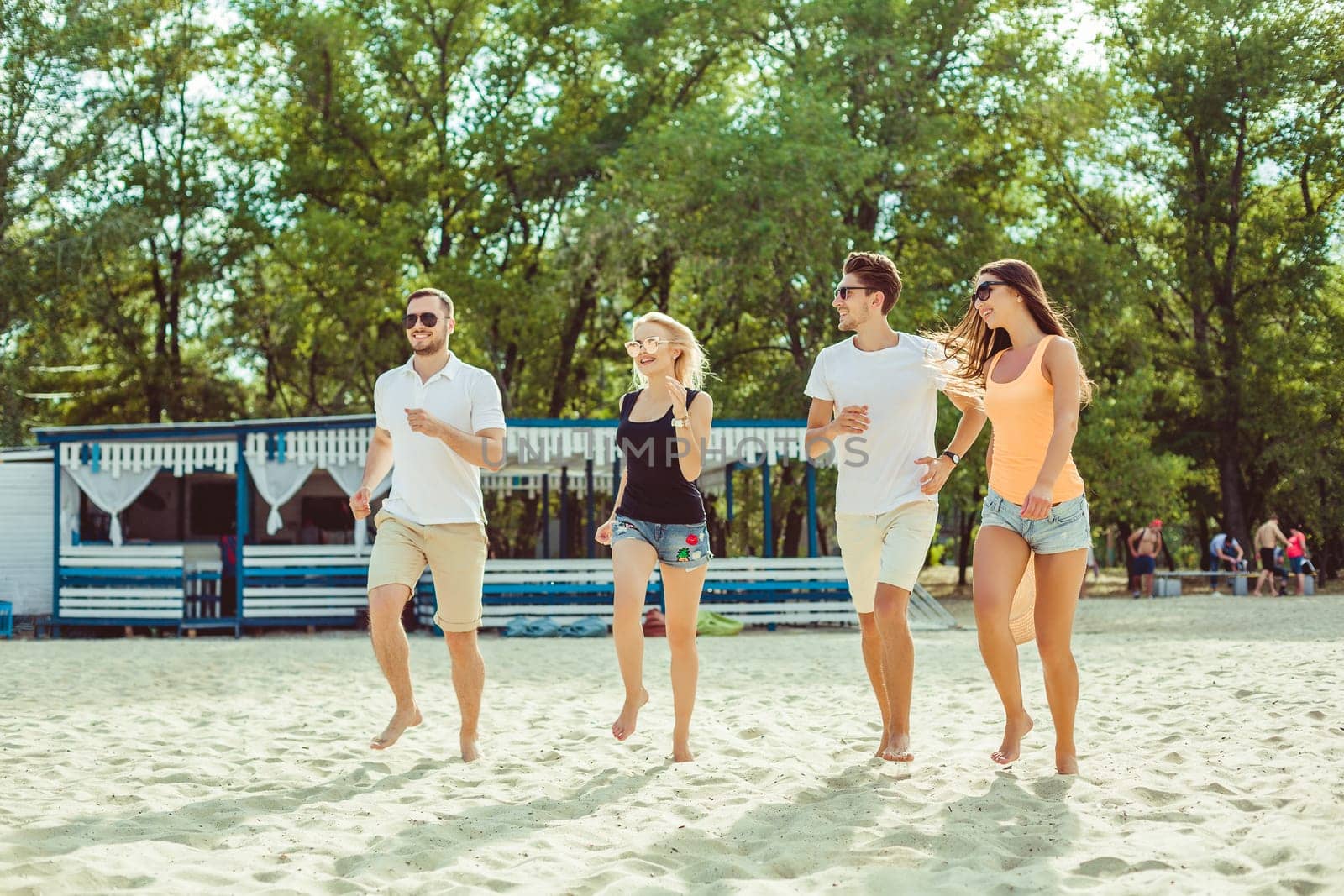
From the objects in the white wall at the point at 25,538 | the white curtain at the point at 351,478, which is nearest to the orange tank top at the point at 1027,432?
the white curtain at the point at 351,478

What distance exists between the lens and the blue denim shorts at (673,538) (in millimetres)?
5102

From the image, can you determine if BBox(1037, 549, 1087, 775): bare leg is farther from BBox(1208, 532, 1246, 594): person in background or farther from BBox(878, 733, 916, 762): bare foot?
BBox(1208, 532, 1246, 594): person in background

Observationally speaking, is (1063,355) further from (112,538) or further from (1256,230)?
(1256,230)

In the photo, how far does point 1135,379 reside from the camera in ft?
78.4

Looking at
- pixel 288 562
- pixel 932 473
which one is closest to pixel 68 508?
pixel 288 562

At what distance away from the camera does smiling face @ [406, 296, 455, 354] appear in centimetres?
531

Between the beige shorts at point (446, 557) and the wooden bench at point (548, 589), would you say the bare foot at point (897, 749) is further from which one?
the wooden bench at point (548, 589)

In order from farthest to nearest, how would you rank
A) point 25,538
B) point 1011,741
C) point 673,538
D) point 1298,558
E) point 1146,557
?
1. point 1146,557
2. point 1298,558
3. point 25,538
4. point 673,538
5. point 1011,741

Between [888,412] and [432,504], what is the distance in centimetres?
187

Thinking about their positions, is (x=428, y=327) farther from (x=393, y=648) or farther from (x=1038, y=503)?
(x=1038, y=503)

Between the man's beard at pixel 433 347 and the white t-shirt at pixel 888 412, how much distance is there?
1556 mm

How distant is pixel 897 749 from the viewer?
5.00m

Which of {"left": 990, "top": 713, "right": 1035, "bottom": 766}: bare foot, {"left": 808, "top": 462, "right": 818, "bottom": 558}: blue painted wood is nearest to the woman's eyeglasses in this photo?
{"left": 990, "top": 713, "right": 1035, "bottom": 766}: bare foot

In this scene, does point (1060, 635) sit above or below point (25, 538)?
below
